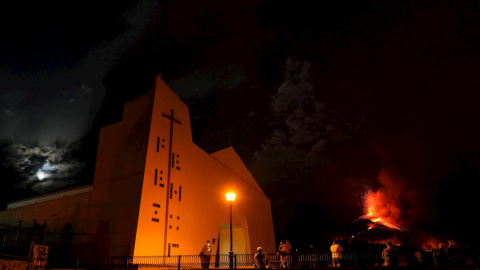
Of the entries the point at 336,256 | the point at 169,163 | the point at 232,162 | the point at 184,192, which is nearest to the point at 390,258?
the point at 336,256

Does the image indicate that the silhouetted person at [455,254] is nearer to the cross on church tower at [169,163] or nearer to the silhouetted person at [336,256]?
the silhouetted person at [336,256]

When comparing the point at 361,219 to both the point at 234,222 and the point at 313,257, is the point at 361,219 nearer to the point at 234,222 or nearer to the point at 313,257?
the point at 234,222

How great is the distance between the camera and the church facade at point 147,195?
2008 centimetres

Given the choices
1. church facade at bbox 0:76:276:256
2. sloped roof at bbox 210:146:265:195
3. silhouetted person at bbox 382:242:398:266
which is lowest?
silhouetted person at bbox 382:242:398:266

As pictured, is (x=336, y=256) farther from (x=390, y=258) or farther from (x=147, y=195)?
(x=147, y=195)

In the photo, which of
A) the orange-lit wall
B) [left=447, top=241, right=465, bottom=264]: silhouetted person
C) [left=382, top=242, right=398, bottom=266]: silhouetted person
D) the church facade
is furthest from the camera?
the orange-lit wall

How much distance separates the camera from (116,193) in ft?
70.5

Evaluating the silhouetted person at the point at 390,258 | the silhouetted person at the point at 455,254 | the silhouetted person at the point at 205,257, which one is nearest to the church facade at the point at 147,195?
the silhouetted person at the point at 205,257

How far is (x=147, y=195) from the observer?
20.3m

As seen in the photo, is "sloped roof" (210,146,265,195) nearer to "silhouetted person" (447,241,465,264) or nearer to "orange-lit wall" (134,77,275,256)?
"orange-lit wall" (134,77,275,256)

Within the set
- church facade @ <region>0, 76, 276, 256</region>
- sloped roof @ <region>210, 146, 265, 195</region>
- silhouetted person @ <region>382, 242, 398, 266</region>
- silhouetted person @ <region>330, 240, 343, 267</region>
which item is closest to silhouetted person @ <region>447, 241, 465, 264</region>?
silhouetted person @ <region>382, 242, 398, 266</region>

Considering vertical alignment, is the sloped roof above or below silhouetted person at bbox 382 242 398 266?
above

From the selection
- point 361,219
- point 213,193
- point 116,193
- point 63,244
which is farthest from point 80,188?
point 361,219

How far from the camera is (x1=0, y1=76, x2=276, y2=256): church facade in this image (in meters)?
20.1
